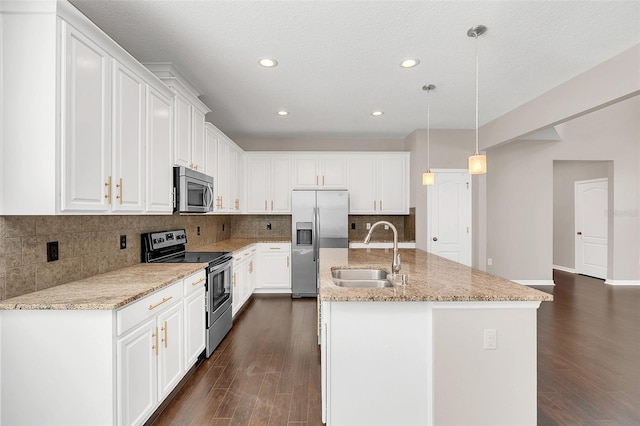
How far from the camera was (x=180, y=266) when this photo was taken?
2754 millimetres

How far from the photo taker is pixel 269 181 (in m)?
5.63

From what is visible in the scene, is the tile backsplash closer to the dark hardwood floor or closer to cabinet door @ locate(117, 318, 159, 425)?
cabinet door @ locate(117, 318, 159, 425)

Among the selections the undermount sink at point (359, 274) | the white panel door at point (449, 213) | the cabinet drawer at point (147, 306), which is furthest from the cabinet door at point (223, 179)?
the white panel door at point (449, 213)

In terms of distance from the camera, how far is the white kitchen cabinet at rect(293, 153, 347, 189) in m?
5.62

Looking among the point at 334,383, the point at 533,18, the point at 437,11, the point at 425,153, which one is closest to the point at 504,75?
the point at 533,18

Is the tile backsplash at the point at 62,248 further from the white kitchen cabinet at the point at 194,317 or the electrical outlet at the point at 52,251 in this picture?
the white kitchen cabinet at the point at 194,317

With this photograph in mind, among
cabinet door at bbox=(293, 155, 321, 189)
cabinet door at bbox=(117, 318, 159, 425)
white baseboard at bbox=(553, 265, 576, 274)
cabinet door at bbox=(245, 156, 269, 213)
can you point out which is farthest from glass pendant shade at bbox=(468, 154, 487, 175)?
white baseboard at bbox=(553, 265, 576, 274)

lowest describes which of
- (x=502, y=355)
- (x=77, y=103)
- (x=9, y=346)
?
(x=502, y=355)

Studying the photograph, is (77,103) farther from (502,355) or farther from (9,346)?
(502,355)

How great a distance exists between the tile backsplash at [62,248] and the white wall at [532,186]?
568 cm

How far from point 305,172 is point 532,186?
4.14 metres

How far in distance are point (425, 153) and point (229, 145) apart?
3064 mm

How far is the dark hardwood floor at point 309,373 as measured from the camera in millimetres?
2213

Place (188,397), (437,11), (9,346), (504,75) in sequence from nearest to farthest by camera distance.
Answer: (9,346), (437,11), (188,397), (504,75)
